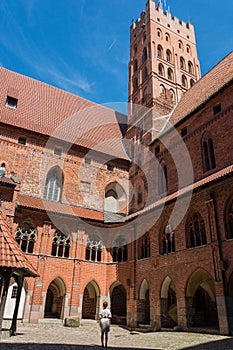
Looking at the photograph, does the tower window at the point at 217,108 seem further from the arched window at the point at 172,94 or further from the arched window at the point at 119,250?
the arched window at the point at 172,94

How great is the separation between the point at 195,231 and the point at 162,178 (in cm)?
633

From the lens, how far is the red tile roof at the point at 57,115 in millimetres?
22402

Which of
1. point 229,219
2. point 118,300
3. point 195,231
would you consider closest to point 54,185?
point 118,300

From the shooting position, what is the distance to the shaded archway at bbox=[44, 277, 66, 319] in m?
17.9

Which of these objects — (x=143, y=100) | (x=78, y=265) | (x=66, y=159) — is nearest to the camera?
(x=78, y=265)

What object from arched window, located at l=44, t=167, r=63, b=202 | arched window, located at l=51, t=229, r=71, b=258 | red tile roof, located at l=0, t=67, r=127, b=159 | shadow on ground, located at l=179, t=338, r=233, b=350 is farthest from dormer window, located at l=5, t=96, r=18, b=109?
shadow on ground, located at l=179, t=338, r=233, b=350

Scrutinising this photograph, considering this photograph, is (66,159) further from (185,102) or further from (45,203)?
(185,102)

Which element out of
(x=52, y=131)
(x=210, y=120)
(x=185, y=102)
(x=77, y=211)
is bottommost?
(x=77, y=211)

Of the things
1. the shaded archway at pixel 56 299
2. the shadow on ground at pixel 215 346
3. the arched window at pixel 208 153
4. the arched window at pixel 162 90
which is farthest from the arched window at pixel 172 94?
the shadow on ground at pixel 215 346

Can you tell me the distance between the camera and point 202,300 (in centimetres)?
1733

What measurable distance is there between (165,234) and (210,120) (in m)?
7.02

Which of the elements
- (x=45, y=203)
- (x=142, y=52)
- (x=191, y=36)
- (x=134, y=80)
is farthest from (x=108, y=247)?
(x=191, y=36)

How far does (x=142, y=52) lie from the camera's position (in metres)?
30.6

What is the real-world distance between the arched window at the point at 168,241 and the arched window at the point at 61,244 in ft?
20.8
